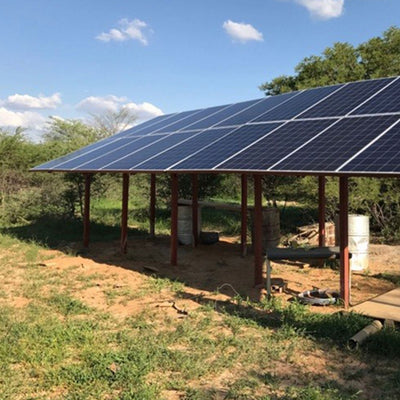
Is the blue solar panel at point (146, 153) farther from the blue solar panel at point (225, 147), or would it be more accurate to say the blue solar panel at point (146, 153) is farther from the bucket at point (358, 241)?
the bucket at point (358, 241)

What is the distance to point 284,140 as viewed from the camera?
8109 millimetres

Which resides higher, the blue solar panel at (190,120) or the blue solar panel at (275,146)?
the blue solar panel at (190,120)

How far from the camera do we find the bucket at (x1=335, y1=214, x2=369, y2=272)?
1020 cm

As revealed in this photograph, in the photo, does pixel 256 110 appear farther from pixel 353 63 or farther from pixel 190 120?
pixel 353 63

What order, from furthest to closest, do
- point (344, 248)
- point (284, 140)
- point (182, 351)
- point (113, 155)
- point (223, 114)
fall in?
point (223, 114)
point (113, 155)
point (284, 140)
point (344, 248)
point (182, 351)

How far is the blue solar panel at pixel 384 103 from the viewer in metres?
7.86

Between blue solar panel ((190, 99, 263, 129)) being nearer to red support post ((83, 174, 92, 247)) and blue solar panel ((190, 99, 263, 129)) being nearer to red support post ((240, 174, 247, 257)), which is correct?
red support post ((240, 174, 247, 257))

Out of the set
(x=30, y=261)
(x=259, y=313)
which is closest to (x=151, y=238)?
(x=30, y=261)

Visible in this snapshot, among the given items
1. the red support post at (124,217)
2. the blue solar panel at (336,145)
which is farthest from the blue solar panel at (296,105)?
the red support post at (124,217)

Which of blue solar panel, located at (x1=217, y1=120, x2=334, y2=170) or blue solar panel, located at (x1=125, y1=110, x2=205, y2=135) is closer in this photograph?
blue solar panel, located at (x1=217, y1=120, x2=334, y2=170)

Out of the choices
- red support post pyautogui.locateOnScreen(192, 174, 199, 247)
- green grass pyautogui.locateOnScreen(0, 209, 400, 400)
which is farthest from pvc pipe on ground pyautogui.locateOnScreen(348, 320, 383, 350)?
red support post pyautogui.locateOnScreen(192, 174, 199, 247)

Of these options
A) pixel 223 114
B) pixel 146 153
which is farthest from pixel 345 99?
pixel 146 153

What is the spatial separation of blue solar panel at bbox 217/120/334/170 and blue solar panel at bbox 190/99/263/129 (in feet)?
11.3

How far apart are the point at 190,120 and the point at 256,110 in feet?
9.39
